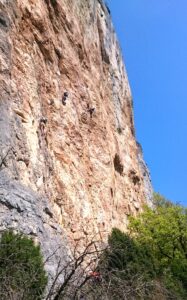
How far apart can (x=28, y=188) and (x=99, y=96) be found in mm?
12216

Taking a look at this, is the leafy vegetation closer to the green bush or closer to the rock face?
the rock face

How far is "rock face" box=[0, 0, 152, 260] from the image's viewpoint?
1238 cm

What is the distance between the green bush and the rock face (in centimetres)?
119

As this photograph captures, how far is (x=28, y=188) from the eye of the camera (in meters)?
12.3

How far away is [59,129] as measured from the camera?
1731cm

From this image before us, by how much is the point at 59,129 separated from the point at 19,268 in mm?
10331

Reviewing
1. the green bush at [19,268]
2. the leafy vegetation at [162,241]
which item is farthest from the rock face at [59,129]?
the green bush at [19,268]

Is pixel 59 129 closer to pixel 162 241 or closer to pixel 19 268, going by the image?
pixel 162 241

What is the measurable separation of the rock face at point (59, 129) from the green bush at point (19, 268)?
119 cm

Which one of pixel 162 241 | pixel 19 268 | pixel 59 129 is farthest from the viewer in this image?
pixel 162 241

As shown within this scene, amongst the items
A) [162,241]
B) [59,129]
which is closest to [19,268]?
[59,129]

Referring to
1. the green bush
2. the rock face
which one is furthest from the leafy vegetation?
the green bush

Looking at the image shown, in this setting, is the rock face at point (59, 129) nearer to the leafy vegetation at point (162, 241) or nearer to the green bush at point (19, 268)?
the leafy vegetation at point (162, 241)

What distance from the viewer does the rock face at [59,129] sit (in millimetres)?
12375
